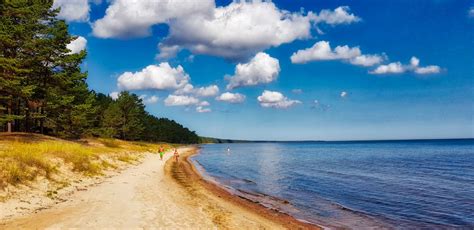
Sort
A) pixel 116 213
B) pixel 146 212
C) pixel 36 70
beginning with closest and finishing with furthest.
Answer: pixel 116 213
pixel 146 212
pixel 36 70

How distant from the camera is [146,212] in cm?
1559

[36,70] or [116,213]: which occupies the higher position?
[36,70]

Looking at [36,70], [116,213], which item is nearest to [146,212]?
[116,213]

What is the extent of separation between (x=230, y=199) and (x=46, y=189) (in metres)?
10.8

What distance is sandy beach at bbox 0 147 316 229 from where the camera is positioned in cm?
1314

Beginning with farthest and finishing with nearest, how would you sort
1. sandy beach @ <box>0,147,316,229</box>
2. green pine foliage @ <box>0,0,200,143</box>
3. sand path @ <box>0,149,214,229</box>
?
green pine foliage @ <box>0,0,200,143</box> → sandy beach @ <box>0,147,316,229</box> → sand path @ <box>0,149,214,229</box>

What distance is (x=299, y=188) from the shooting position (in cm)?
3102

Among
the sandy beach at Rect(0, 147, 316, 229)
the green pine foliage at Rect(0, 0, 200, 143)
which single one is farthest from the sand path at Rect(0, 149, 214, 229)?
the green pine foliage at Rect(0, 0, 200, 143)

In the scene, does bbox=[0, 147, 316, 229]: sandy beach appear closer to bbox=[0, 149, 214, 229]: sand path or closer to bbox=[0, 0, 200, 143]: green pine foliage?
bbox=[0, 149, 214, 229]: sand path

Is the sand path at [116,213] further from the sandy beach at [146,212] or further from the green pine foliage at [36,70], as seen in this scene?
the green pine foliage at [36,70]

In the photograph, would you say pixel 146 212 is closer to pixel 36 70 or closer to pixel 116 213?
pixel 116 213

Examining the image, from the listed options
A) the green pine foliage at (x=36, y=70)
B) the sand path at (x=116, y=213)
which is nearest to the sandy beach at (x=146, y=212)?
the sand path at (x=116, y=213)

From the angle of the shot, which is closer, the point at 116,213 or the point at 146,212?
the point at 116,213

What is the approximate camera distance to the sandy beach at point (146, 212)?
517 inches
